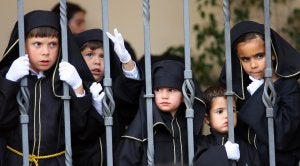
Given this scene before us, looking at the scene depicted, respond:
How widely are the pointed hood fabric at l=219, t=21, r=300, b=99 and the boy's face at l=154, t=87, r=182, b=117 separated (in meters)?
0.34

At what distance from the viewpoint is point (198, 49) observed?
26.7 feet

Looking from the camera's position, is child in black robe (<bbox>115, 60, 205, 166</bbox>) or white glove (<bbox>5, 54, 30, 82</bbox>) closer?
white glove (<bbox>5, 54, 30, 82</bbox>)

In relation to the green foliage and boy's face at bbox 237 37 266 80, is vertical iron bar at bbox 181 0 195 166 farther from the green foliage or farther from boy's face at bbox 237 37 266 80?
the green foliage

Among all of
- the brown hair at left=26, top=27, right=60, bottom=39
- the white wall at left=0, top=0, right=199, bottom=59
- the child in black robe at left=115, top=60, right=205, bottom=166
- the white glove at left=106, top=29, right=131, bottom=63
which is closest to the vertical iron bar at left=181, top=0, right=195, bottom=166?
the child in black robe at left=115, top=60, right=205, bottom=166

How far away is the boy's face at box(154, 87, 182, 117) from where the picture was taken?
5.34 metres

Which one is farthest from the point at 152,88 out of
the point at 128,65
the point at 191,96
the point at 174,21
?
the point at 174,21

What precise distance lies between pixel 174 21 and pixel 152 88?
2698 millimetres

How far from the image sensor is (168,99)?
535 centimetres

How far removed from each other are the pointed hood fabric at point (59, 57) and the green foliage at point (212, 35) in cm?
298

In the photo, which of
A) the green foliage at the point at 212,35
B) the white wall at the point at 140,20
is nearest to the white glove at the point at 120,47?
the white wall at the point at 140,20

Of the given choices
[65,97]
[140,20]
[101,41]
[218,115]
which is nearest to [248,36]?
[218,115]

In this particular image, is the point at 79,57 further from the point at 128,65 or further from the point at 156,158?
the point at 156,158

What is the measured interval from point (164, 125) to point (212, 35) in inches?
118

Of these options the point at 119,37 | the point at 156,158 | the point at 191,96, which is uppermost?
the point at 119,37
